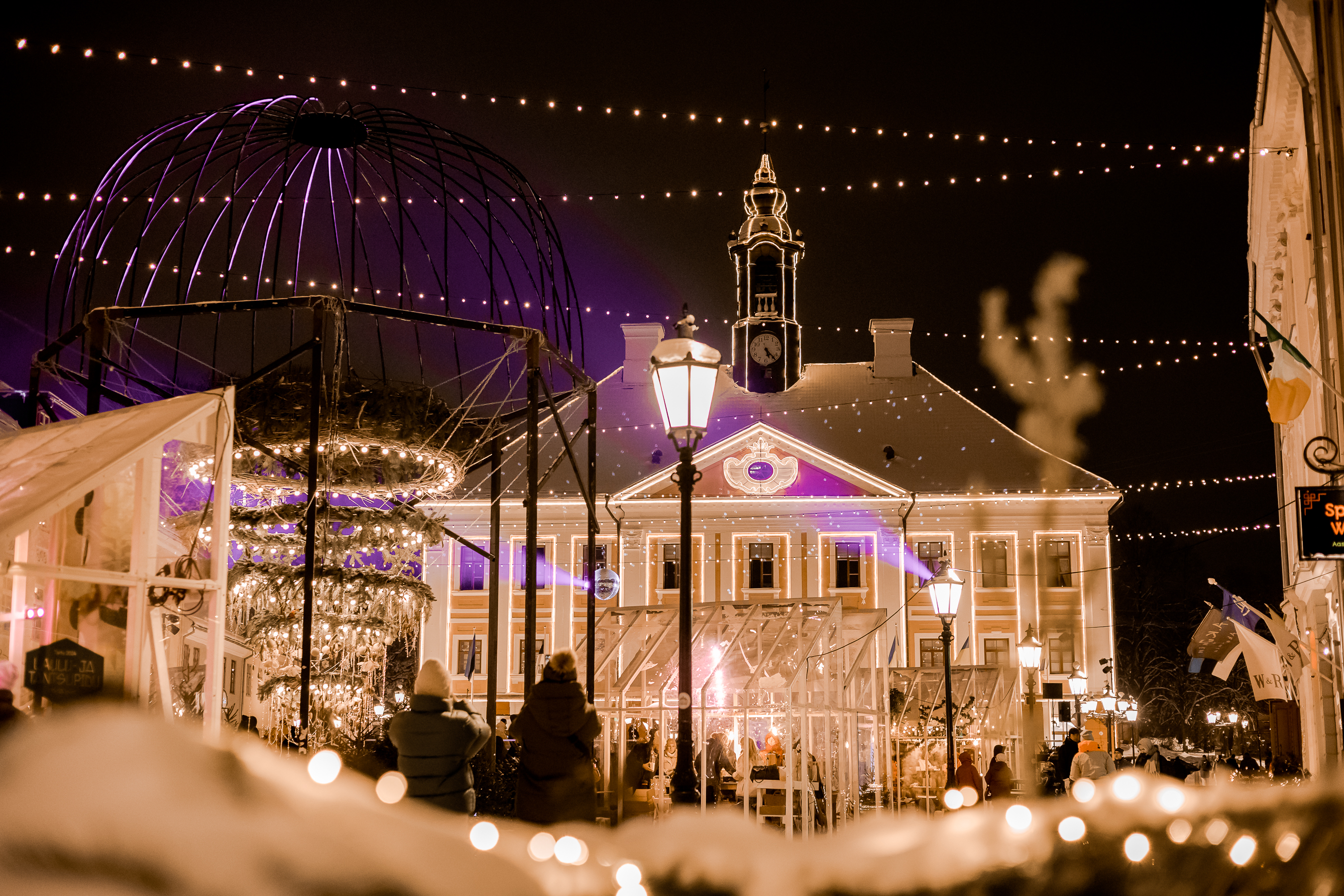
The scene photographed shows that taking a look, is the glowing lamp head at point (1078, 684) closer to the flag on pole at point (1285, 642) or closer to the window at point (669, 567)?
the flag on pole at point (1285, 642)

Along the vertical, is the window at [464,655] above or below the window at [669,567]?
below

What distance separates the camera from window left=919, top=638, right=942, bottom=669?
3775 centimetres

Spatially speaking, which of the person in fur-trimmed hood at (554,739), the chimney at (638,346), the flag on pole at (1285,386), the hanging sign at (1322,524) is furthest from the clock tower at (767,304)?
the person in fur-trimmed hood at (554,739)

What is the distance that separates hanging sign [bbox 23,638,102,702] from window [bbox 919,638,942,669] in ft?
107

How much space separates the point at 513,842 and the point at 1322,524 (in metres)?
12.5

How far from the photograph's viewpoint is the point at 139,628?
25.7 ft

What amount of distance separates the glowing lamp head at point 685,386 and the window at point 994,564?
32.6 metres

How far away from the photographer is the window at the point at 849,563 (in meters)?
39.3

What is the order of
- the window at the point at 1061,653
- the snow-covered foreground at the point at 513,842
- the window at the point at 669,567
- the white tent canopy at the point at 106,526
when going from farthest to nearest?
1. the window at the point at 669,567
2. the window at the point at 1061,653
3. the white tent canopy at the point at 106,526
4. the snow-covered foreground at the point at 513,842

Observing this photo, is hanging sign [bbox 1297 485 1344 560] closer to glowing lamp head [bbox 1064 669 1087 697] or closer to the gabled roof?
glowing lamp head [bbox 1064 669 1087 697]

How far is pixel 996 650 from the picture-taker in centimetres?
3859

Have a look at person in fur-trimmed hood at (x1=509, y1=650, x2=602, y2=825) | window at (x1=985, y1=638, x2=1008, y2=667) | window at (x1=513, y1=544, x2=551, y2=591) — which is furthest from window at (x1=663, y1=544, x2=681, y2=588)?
person in fur-trimmed hood at (x1=509, y1=650, x2=602, y2=825)

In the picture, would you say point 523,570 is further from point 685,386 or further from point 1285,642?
point 685,386

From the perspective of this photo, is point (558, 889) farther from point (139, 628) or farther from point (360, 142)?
point (360, 142)
